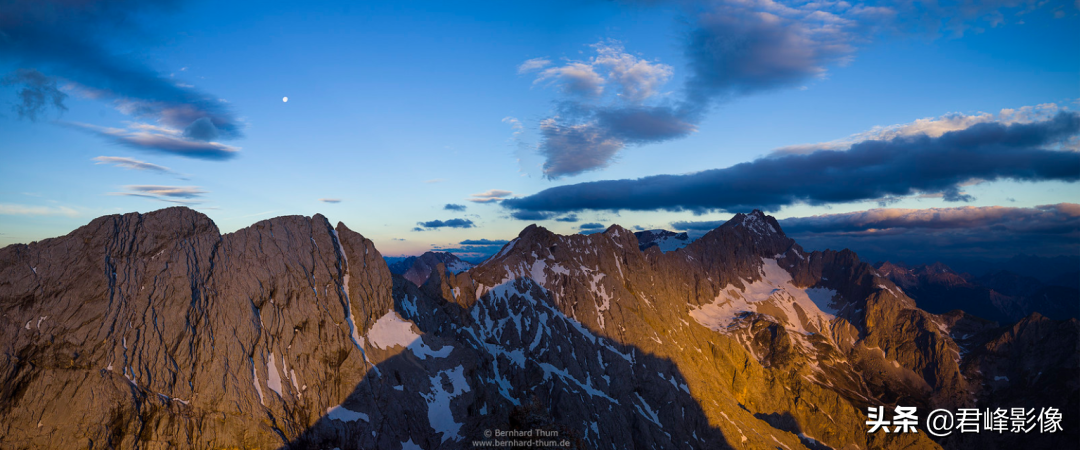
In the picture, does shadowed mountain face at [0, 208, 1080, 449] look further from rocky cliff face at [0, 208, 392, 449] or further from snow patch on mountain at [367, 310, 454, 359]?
snow patch on mountain at [367, 310, 454, 359]

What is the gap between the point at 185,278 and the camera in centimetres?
10119

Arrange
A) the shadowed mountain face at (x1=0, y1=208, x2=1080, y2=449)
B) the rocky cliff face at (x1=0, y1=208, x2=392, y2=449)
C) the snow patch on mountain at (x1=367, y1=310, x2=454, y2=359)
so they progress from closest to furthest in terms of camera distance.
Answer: the rocky cliff face at (x1=0, y1=208, x2=392, y2=449), the shadowed mountain face at (x1=0, y1=208, x2=1080, y2=449), the snow patch on mountain at (x1=367, y1=310, x2=454, y2=359)

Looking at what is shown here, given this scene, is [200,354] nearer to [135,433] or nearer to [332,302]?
[135,433]

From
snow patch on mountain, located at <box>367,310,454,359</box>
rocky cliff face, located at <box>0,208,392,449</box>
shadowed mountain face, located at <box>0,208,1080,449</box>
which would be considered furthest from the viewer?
snow patch on mountain, located at <box>367,310,454,359</box>

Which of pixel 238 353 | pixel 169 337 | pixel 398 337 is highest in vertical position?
pixel 169 337

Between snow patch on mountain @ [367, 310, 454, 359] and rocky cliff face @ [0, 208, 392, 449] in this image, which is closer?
rocky cliff face @ [0, 208, 392, 449]

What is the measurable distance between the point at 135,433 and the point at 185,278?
29.6 m

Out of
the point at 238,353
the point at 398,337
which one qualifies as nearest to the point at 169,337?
the point at 238,353

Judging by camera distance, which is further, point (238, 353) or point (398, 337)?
point (398, 337)

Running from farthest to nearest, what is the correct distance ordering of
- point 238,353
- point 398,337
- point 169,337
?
1. point 398,337
2. point 238,353
3. point 169,337

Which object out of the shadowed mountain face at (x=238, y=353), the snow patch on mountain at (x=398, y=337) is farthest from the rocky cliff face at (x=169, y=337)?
the snow patch on mountain at (x=398, y=337)

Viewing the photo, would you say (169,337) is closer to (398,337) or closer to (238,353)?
(238,353)

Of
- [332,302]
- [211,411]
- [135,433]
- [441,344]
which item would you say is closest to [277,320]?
[332,302]

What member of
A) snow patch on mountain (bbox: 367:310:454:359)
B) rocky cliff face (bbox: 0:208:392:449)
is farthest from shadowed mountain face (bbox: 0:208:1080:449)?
snow patch on mountain (bbox: 367:310:454:359)
